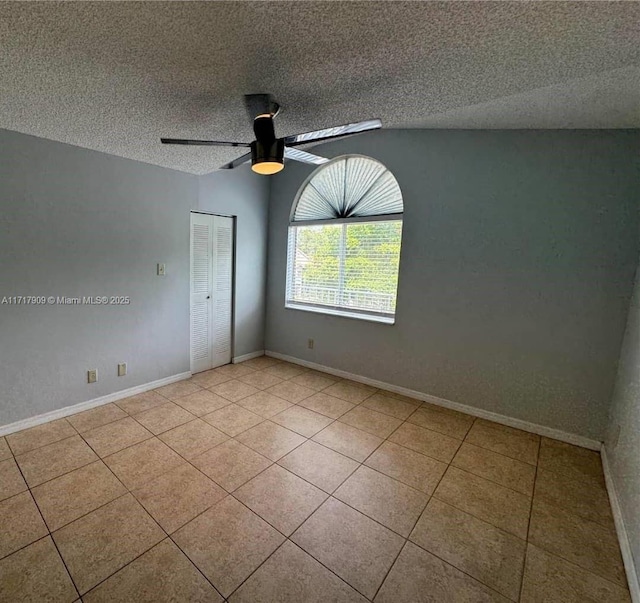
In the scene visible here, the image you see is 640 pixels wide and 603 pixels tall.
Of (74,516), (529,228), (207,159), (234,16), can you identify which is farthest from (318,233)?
(74,516)

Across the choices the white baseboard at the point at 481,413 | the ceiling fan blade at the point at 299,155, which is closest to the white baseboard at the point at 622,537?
the white baseboard at the point at 481,413

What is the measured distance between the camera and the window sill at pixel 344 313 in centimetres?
352

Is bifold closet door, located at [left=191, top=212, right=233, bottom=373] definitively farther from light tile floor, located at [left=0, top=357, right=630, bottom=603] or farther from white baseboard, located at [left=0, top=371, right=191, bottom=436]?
light tile floor, located at [left=0, top=357, right=630, bottom=603]

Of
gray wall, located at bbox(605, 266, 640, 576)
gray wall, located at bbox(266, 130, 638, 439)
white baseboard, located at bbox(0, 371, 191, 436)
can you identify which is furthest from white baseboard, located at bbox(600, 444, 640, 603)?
white baseboard, located at bbox(0, 371, 191, 436)

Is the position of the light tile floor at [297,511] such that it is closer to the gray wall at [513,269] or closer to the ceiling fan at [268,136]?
the gray wall at [513,269]

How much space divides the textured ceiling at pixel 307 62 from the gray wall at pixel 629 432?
5.13 feet

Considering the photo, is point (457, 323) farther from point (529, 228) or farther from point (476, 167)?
point (476, 167)

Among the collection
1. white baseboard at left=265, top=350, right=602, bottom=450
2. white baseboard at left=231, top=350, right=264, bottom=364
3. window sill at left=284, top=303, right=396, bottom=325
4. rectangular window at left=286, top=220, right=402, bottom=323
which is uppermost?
rectangular window at left=286, top=220, right=402, bottom=323

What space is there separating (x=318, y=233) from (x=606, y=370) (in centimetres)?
319

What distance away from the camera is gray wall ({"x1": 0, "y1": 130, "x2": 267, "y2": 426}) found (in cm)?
239

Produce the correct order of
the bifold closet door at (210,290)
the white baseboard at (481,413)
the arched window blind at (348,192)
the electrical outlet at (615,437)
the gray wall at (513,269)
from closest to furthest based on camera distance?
the electrical outlet at (615,437) → the gray wall at (513,269) → the white baseboard at (481,413) → the arched window blind at (348,192) → the bifold closet door at (210,290)

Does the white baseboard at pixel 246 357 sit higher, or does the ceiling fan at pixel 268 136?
the ceiling fan at pixel 268 136

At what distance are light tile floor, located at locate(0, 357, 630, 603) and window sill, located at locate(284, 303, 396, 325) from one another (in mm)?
1098

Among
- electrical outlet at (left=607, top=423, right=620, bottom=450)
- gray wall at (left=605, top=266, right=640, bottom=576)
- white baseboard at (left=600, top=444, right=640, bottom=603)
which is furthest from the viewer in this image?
electrical outlet at (left=607, top=423, right=620, bottom=450)
